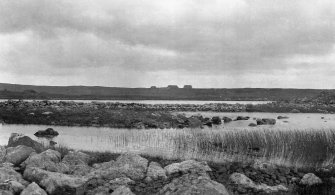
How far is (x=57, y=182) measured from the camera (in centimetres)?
1083

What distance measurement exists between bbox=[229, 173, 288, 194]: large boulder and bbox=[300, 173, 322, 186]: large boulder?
1158 mm

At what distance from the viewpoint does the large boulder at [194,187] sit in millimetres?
9008

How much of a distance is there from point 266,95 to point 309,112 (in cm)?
8543

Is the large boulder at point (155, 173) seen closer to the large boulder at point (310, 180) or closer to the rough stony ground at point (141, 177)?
the rough stony ground at point (141, 177)

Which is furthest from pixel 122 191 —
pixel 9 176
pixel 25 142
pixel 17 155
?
pixel 25 142

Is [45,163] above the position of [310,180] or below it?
above

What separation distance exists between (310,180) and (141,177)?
18.1 ft

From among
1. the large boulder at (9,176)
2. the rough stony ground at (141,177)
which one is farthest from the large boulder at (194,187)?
the large boulder at (9,176)

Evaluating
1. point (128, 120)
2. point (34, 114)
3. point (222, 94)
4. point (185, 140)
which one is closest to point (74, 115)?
point (34, 114)

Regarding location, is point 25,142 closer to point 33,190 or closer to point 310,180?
point 33,190

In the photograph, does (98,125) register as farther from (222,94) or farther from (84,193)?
(222,94)

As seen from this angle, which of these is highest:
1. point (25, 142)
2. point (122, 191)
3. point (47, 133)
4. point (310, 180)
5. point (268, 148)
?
point (25, 142)

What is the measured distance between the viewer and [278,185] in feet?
39.6

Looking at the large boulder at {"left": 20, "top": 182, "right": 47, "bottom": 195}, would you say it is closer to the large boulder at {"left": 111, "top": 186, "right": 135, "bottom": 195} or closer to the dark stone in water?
the large boulder at {"left": 111, "top": 186, "right": 135, "bottom": 195}
